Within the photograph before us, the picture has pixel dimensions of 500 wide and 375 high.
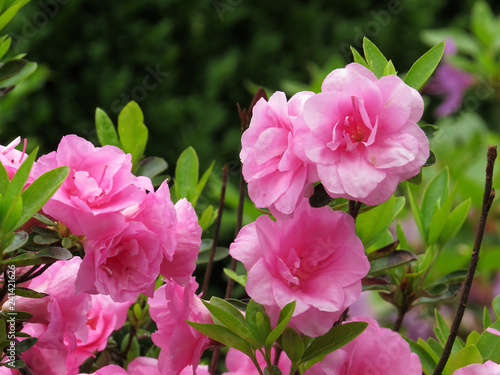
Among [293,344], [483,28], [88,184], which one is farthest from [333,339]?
[483,28]

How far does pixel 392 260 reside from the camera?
79 cm

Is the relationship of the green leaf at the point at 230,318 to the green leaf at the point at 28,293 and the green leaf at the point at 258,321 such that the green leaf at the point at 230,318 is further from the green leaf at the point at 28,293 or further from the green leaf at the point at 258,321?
the green leaf at the point at 28,293

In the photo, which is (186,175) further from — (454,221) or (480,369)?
(480,369)

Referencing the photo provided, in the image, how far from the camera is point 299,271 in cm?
67

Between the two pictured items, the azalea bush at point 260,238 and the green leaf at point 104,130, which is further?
the green leaf at point 104,130

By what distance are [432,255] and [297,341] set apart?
1.13 ft

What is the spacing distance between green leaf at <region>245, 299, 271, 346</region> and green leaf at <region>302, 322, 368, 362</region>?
0.04 m

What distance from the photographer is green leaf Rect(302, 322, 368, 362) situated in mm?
640

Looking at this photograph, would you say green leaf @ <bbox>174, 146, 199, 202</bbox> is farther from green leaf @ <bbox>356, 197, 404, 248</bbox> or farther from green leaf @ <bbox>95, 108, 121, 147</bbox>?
green leaf @ <bbox>356, 197, 404, 248</bbox>

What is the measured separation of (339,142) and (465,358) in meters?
0.25

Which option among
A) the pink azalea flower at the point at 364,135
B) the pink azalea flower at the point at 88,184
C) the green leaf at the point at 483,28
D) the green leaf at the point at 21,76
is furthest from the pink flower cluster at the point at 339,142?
the green leaf at the point at 483,28

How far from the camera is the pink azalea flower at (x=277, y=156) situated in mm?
611

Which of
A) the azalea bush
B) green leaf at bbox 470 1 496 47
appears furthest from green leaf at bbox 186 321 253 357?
green leaf at bbox 470 1 496 47

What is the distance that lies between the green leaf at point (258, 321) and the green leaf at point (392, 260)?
186 millimetres
